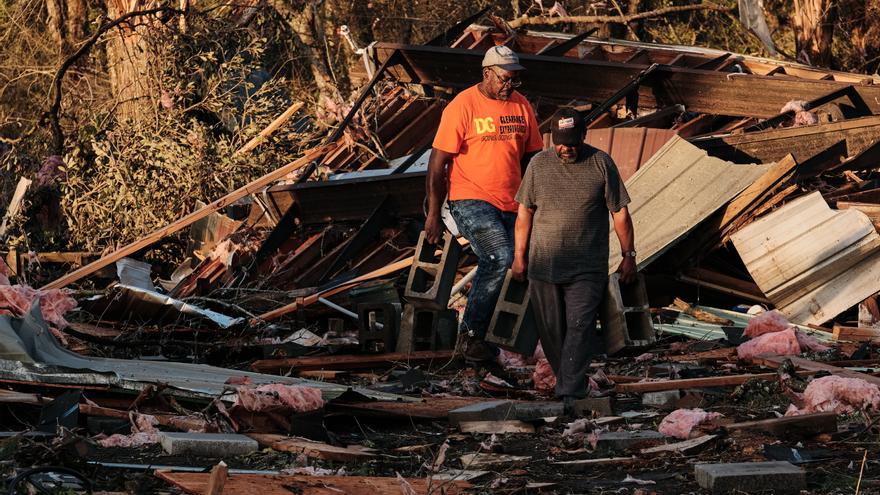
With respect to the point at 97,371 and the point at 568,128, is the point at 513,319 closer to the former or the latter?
the point at 568,128

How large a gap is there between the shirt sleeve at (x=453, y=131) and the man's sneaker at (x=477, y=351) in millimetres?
1215

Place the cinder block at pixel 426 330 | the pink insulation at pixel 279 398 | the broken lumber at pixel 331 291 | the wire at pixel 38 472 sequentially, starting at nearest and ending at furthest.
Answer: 1. the wire at pixel 38 472
2. the pink insulation at pixel 279 398
3. the cinder block at pixel 426 330
4. the broken lumber at pixel 331 291

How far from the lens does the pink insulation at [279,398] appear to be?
653 cm

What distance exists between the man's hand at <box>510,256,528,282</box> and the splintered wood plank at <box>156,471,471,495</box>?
2.62m

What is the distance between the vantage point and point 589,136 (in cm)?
1216

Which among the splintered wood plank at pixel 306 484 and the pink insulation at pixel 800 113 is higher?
the pink insulation at pixel 800 113

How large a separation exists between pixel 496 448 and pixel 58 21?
1736cm

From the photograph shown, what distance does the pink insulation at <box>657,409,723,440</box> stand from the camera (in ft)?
20.8

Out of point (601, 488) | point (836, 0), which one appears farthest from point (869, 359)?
point (836, 0)

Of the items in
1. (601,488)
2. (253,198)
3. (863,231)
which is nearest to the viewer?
(601,488)

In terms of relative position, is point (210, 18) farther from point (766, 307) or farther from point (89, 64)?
point (766, 307)

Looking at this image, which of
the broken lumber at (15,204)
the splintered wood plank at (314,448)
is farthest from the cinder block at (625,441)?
the broken lumber at (15,204)

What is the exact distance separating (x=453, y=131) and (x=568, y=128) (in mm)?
1383

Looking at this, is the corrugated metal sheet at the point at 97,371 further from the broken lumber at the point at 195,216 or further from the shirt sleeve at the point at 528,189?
the broken lumber at the point at 195,216
